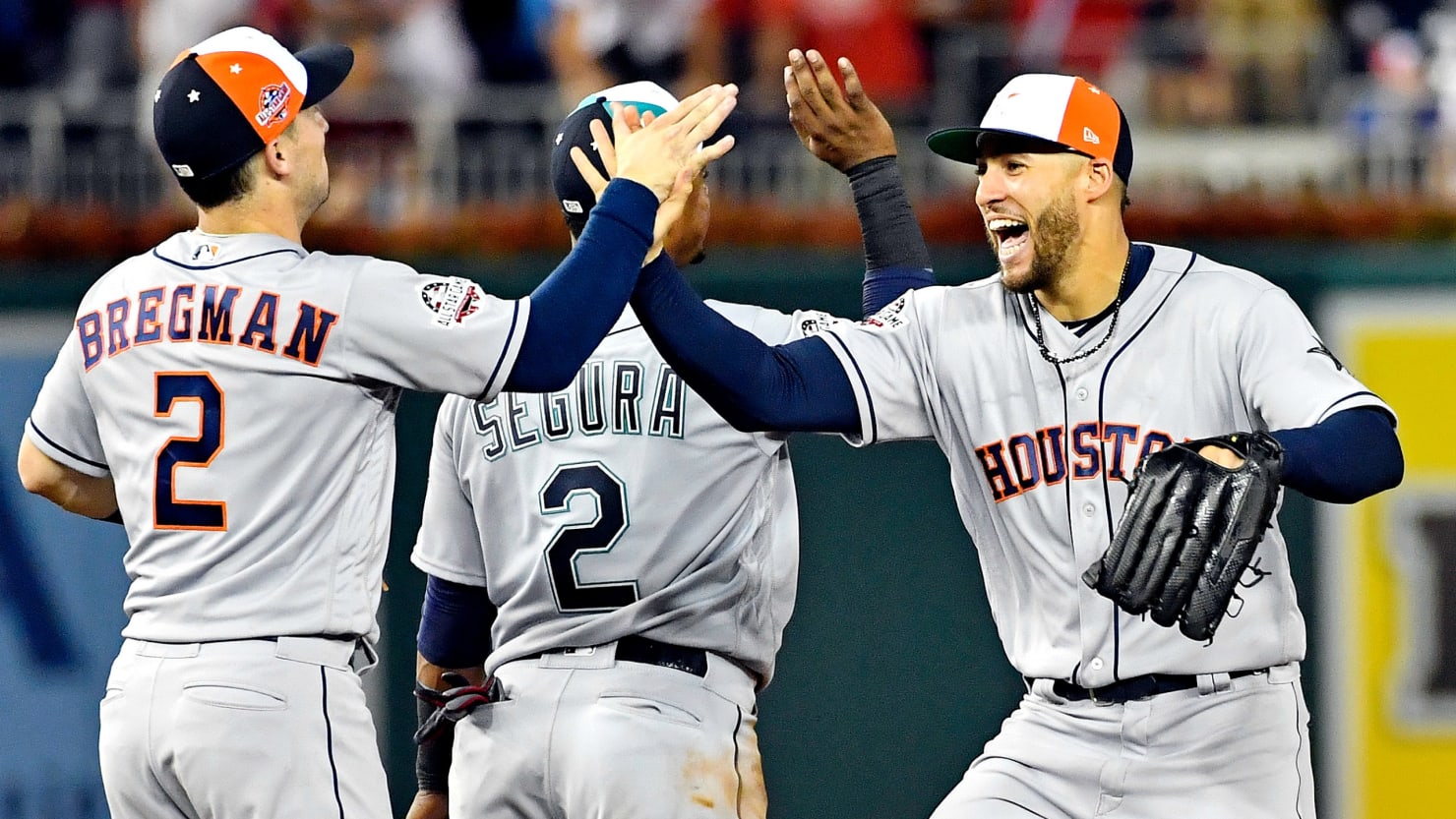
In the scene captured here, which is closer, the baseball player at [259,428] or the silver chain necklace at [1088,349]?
the baseball player at [259,428]

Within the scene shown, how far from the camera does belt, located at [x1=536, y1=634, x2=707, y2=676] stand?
384cm

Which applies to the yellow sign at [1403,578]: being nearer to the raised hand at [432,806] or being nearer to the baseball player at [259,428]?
the raised hand at [432,806]

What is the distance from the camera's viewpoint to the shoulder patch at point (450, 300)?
135 inches

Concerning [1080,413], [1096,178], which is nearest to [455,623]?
[1080,413]

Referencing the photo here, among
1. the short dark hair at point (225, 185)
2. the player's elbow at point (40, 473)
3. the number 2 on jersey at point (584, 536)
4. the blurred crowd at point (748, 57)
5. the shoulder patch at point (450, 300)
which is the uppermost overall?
the blurred crowd at point (748, 57)

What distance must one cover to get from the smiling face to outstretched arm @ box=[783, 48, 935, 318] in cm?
36

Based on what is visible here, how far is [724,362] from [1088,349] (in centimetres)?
76

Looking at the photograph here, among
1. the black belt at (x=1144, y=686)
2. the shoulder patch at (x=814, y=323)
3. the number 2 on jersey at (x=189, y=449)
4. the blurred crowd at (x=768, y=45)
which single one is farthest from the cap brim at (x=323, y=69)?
the blurred crowd at (x=768, y=45)

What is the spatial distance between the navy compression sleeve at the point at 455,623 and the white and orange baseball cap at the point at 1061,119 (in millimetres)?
1487

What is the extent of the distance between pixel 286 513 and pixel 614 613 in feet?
2.45

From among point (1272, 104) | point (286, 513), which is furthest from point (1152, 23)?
point (286, 513)

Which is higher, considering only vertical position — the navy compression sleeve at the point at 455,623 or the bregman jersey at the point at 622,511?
the bregman jersey at the point at 622,511

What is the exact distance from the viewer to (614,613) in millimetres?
3814

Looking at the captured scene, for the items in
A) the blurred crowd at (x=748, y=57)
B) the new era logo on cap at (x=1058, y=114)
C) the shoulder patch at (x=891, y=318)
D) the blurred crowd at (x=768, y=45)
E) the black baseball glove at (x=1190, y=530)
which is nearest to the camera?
the black baseball glove at (x=1190, y=530)
